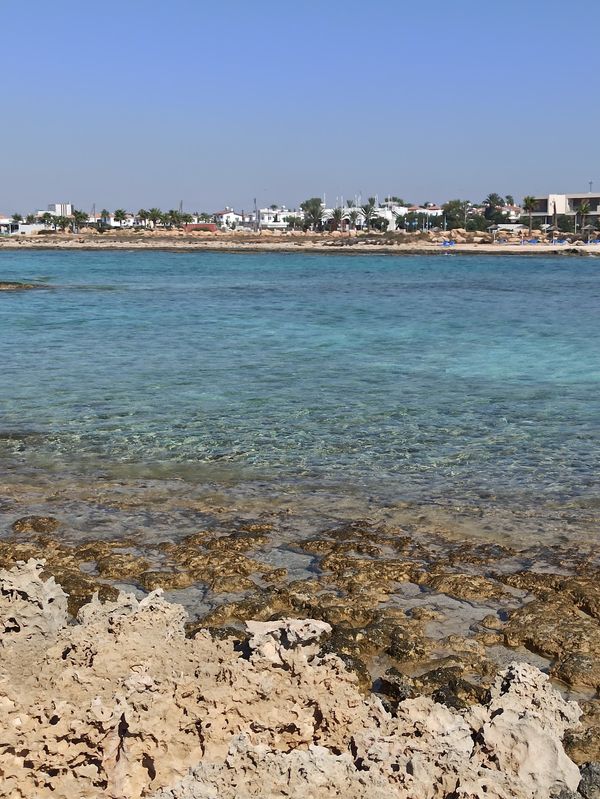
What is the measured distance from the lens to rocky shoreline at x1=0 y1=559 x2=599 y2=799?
4.01 metres

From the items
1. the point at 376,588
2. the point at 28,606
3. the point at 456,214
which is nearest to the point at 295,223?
the point at 456,214

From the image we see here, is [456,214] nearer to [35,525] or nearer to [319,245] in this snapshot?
[319,245]

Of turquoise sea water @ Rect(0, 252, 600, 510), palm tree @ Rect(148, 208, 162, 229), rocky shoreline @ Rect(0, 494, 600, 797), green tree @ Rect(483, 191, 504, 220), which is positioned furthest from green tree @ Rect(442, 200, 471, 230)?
rocky shoreline @ Rect(0, 494, 600, 797)

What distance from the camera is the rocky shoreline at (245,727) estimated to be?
13.1 ft

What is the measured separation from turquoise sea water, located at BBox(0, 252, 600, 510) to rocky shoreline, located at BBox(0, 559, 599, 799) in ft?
18.5

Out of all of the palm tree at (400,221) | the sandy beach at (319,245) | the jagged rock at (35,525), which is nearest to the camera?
the jagged rock at (35,525)

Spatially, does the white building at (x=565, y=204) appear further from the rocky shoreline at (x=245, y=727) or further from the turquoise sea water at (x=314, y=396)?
the rocky shoreline at (x=245, y=727)

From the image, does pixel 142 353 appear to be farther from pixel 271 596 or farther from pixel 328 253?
pixel 328 253

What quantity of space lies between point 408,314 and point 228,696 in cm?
3309

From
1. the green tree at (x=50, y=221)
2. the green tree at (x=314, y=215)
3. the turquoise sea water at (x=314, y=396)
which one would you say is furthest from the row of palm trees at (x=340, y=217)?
the turquoise sea water at (x=314, y=396)

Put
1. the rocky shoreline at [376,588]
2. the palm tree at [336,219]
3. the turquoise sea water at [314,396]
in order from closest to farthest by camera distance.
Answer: the rocky shoreline at [376,588]
the turquoise sea water at [314,396]
the palm tree at [336,219]

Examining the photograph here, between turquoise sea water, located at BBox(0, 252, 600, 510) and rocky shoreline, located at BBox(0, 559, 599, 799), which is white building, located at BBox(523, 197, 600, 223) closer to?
turquoise sea water, located at BBox(0, 252, 600, 510)

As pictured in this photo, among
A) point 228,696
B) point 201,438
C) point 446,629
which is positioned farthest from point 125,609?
point 201,438

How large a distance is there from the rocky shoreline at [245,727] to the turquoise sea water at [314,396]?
5629 millimetres
